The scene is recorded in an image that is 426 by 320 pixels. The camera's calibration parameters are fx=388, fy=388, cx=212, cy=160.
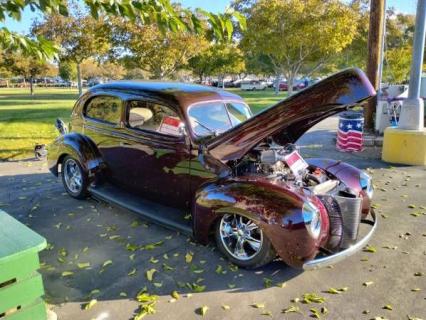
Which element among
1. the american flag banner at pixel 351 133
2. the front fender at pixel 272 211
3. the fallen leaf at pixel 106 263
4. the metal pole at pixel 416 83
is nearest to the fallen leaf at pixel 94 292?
the fallen leaf at pixel 106 263

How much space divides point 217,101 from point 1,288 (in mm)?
3419

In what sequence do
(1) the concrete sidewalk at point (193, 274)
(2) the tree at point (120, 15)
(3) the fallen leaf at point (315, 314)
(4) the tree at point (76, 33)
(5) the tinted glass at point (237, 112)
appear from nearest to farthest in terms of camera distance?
(2) the tree at point (120, 15)
(3) the fallen leaf at point (315, 314)
(1) the concrete sidewalk at point (193, 274)
(5) the tinted glass at point (237, 112)
(4) the tree at point (76, 33)

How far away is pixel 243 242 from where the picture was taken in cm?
398

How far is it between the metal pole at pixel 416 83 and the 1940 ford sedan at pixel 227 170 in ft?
15.0

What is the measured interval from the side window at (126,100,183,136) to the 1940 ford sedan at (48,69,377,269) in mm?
14

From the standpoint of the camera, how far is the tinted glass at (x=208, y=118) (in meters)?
4.67

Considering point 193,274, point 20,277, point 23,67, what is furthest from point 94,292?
point 23,67

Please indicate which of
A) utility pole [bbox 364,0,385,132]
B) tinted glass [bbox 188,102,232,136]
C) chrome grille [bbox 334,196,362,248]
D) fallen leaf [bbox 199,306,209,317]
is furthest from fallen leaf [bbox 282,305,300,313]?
utility pole [bbox 364,0,385,132]

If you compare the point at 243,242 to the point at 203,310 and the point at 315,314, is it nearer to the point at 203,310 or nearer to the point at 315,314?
the point at 203,310

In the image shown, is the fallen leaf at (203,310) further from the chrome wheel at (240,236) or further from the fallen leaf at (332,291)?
the fallen leaf at (332,291)

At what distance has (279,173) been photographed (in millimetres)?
4195

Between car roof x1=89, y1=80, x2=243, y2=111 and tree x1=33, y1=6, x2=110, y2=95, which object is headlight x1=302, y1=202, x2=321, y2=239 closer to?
car roof x1=89, y1=80, x2=243, y2=111

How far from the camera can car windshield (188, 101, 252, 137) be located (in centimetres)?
468

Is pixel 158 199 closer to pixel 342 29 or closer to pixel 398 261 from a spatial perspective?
pixel 398 261
